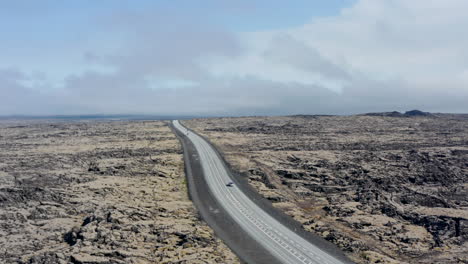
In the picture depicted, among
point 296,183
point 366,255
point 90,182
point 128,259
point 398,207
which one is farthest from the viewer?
point 296,183

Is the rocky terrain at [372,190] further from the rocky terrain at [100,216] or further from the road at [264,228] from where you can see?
the rocky terrain at [100,216]

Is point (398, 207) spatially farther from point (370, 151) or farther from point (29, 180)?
point (29, 180)

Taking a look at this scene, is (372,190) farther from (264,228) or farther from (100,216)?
(100,216)

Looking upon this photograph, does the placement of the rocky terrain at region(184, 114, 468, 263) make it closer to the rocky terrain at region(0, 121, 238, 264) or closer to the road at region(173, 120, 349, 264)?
the road at region(173, 120, 349, 264)

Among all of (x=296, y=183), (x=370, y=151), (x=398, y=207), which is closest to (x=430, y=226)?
(x=398, y=207)

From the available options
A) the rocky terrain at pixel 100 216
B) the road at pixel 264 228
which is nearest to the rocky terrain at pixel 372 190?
the road at pixel 264 228

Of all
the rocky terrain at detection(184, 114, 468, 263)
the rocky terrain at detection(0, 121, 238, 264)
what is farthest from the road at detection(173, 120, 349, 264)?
the rocky terrain at detection(0, 121, 238, 264)

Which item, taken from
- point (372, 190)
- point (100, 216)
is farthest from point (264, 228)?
point (372, 190)
